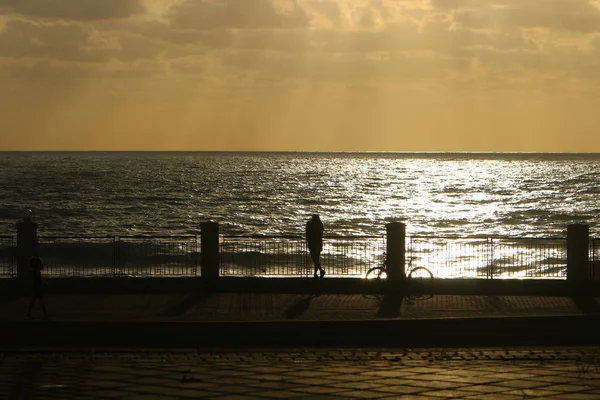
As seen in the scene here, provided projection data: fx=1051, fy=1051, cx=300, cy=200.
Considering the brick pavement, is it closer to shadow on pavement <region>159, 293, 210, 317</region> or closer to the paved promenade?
the paved promenade

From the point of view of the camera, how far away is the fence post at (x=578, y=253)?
77.0 feet

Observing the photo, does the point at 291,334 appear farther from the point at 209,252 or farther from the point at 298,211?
the point at 298,211

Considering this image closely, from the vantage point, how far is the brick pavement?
42.4 feet

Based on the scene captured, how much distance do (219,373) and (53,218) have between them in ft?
215

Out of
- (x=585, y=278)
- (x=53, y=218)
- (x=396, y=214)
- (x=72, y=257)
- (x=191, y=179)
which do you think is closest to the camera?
(x=585, y=278)

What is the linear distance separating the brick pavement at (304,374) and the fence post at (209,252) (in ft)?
24.1

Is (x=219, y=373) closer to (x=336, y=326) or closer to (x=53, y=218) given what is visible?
(x=336, y=326)

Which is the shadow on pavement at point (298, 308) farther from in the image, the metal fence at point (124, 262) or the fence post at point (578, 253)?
the metal fence at point (124, 262)

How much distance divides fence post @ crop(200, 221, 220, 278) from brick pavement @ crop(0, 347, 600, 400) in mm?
7338

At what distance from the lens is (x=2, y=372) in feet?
46.4

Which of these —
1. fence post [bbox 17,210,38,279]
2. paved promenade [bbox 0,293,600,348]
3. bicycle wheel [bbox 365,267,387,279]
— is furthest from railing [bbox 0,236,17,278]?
bicycle wheel [bbox 365,267,387,279]

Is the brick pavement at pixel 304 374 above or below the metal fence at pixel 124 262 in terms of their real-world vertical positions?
below

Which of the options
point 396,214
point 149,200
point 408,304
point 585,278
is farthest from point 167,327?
point 149,200

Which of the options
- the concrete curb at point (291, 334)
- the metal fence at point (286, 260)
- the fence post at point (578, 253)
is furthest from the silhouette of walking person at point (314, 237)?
the concrete curb at point (291, 334)
